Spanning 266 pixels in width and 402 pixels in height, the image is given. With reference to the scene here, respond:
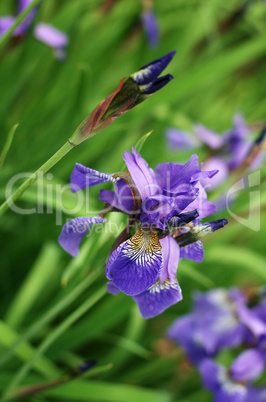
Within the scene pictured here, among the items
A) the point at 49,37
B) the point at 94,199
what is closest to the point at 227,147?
the point at 94,199

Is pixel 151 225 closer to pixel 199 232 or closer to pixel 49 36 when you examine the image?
pixel 199 232

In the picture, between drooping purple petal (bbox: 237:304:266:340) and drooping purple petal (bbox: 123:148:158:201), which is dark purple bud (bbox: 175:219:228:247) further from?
drooping purple petal (bbox: 237:304:266:340)

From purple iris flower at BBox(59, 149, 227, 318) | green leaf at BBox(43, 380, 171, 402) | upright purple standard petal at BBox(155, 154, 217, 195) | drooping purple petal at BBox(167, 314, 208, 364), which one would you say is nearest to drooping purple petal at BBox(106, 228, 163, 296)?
purple iris flower at BBox(59, 149, 227, 318)

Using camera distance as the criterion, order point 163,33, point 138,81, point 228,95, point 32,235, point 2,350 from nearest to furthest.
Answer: point 138,81, point 2,350, point 32,235, point 163,33, point 228,95

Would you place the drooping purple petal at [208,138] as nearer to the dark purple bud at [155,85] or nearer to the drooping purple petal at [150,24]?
the drooping purple petal at [150,24]

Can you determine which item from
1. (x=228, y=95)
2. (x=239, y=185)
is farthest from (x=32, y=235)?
(x=228, y=95)

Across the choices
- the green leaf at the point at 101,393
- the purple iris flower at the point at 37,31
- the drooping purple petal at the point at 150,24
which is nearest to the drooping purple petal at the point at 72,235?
the green leaf at the point at 101,393

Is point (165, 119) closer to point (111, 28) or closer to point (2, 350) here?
point (111, 28)

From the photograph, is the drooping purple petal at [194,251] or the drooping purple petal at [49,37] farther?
the drooping purple petal at [49,37]
